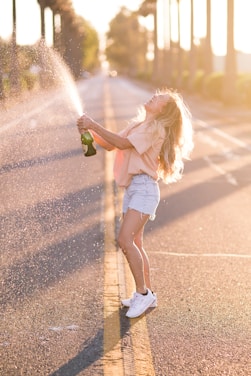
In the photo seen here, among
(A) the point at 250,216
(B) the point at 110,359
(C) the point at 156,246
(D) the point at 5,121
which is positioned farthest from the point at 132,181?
(D) the point at 5,121

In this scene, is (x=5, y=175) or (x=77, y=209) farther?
(x=5, y=175)

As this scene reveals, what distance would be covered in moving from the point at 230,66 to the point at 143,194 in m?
32.5

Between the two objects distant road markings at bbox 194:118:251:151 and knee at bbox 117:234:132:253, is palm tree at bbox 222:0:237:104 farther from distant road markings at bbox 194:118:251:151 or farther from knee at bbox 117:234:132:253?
knee at bbox 117:234:132:253

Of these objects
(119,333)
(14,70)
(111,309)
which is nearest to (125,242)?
(111,309)

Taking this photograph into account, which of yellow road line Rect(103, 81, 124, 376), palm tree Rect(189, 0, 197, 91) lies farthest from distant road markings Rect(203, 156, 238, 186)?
palm tree Rect(189, 0, 197, 91)

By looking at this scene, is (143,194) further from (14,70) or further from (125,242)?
(14,70)

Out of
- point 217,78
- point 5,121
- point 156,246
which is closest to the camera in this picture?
point 156,246

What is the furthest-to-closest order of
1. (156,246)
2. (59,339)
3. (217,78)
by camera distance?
(217,78)
(156,246)
(59,339)

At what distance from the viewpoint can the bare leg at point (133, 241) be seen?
6.13 metres

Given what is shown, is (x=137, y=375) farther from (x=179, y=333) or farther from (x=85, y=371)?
(x=179, y=333)

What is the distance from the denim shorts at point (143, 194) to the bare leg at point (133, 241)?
0.04m

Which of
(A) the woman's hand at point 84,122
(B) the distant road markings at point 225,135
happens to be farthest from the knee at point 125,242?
(B) the distant road markings at point 225,135

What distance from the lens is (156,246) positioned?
28.2 ft

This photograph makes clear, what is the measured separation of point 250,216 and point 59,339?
543 cm
